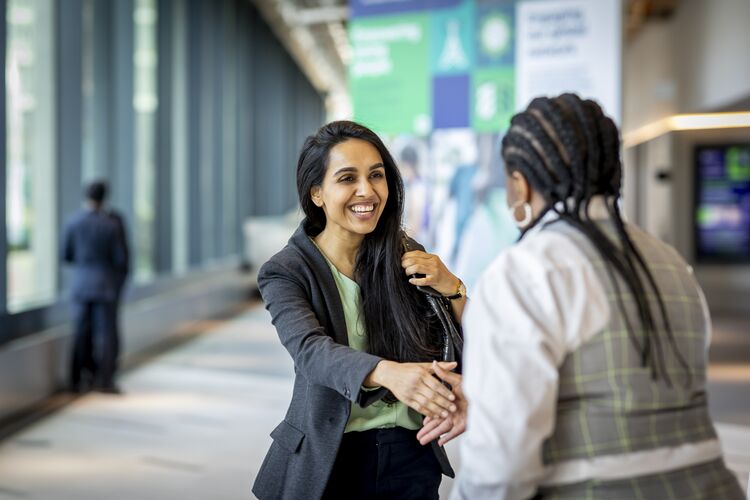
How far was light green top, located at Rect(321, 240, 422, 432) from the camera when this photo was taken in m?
1.75

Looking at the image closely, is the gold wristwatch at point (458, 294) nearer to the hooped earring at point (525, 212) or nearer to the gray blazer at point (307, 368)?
the gray blazer at point (307, 368)

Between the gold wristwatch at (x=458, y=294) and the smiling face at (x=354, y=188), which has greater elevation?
the smiling face at (x=354, y=188)

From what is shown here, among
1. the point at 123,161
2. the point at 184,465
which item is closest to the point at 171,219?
the point at 123,161

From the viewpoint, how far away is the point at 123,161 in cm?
947

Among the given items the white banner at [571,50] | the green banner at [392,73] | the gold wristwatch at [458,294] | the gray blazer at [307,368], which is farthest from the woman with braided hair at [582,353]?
the green banner at [392,73]

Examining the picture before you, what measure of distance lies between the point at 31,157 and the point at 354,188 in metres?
5.99

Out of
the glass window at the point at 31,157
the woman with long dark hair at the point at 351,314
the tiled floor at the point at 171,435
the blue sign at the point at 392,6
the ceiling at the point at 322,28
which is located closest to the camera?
the woman with long dark hair at the point at 351,314

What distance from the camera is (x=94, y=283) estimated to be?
6.54 meters

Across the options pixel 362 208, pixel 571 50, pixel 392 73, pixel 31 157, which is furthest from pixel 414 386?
pixel 31 157

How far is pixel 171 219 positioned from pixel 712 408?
25.7ft

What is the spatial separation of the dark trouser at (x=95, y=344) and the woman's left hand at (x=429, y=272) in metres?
5.34

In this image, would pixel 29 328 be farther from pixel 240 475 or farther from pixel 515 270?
pixel 515 270

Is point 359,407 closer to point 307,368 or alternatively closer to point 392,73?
point 307,368

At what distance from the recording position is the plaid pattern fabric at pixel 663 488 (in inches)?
48.8
